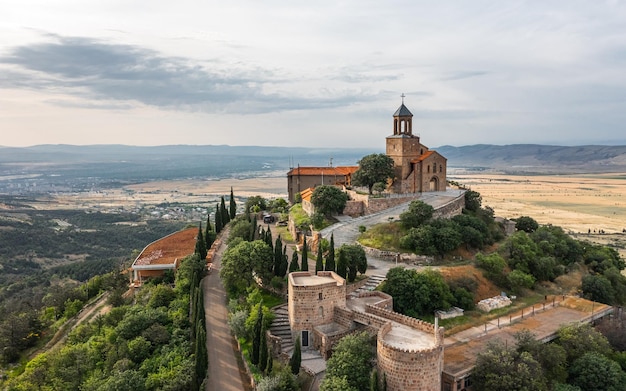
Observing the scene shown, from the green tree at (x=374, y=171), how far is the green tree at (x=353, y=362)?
2850 centimetres

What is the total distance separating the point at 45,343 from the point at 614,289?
5112 centimetres

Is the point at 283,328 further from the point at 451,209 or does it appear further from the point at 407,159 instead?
the point at 407,159

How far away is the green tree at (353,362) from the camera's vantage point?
906 inches

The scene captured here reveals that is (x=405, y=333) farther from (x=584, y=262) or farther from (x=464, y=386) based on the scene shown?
(x=584, y=262)

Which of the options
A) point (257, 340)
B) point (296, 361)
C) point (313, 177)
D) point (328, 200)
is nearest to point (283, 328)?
point (257, 340)

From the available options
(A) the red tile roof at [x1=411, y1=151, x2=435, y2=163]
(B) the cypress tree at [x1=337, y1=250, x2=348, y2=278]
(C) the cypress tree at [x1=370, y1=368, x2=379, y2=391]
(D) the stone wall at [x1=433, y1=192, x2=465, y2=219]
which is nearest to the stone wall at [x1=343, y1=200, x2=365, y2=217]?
(D) the stone wall at [x1=433, y1=192, x2=465, y2=219]

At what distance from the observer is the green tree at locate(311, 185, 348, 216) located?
48219 mm

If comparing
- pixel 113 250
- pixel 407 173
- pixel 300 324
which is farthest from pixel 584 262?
pixel 113 250

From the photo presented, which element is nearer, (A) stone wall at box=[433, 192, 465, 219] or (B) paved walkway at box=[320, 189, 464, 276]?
(B) paved walkway at box=[320, 189, 464, 276]

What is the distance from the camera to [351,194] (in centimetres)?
5338

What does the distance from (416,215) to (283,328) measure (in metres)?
18.4

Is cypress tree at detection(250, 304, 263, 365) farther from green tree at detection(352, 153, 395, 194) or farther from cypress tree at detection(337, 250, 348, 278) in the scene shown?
green tree at detection(352, 153, 395, 194)

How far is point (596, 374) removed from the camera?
26.5m

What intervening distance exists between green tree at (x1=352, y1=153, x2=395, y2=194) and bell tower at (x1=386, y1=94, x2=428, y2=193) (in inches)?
59.9
